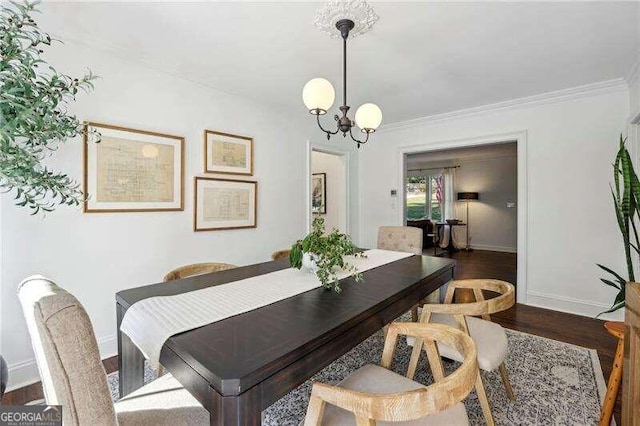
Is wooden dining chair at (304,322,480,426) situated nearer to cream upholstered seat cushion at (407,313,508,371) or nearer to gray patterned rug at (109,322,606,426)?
cream upholstered seat cushion at (407,313,508,371)

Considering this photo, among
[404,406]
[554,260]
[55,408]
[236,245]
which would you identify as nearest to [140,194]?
[236,245]

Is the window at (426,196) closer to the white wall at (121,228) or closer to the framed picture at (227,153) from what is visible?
the white wall at (121,228)

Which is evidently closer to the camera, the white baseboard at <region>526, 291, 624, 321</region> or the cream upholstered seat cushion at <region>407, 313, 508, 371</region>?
the cream upholstered seat cushion at <region>407, 313, 508, 371</region>

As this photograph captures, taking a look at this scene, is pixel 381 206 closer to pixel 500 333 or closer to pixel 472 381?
pixel 500 333

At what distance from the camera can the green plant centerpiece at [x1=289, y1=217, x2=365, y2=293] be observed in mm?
1560

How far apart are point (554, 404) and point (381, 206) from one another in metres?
3.26

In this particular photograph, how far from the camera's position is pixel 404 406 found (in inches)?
29.5

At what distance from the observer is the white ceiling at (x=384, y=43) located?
1.86m

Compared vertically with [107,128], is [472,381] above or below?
below

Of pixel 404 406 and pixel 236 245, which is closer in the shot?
pixel 404 406

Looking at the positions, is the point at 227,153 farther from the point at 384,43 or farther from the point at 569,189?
the point at 569,189

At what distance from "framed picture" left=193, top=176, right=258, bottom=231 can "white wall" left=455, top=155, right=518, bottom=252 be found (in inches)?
265

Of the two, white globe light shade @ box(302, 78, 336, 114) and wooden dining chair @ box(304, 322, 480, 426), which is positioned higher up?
white globe light shade @ box(302, 78, 336, 114)

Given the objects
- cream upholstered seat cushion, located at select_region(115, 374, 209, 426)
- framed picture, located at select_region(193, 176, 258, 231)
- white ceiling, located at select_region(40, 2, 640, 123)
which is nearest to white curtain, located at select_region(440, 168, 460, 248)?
white ceiling, located at select_region(40, 2, 640, 123)
